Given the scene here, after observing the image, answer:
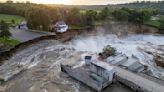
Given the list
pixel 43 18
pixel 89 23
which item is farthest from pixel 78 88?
pixel 89 23

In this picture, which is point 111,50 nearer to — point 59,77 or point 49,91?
point 59,77

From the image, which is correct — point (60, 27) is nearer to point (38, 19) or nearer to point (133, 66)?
point (38, 19)

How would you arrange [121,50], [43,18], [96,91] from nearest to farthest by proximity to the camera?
[96,91] → [121,50] → [43,18]

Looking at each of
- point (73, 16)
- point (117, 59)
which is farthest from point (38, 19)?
point (117, 59)

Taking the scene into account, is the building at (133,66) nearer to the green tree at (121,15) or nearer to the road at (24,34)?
the road at (24,34)

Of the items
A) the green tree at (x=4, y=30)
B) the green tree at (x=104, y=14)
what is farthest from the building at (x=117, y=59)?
the green tree at (x=104, y=14)

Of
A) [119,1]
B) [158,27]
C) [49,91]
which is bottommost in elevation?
[49,91]

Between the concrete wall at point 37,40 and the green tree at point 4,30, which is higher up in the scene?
the green tree at point 4,30
